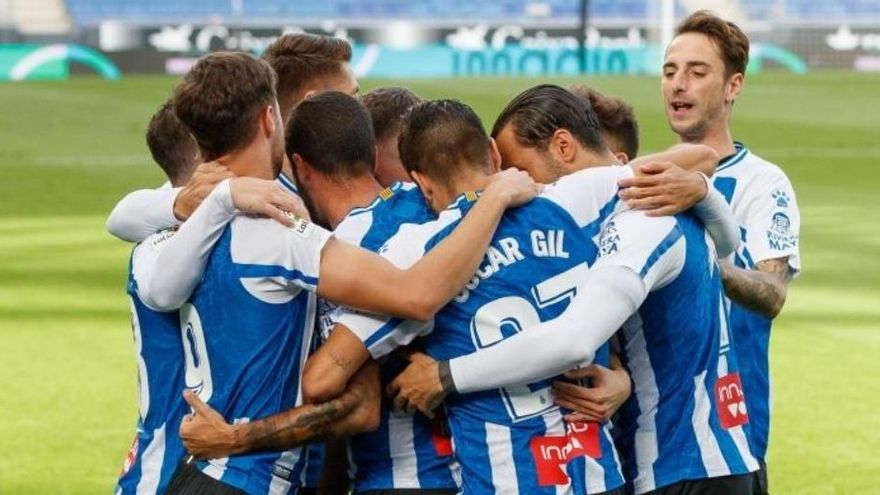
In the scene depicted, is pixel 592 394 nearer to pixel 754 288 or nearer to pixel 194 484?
pixel 754 288

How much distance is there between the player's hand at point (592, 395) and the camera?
3.65 m

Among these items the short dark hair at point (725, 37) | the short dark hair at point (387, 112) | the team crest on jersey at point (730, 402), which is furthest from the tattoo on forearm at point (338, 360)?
the short dark hair at point (725, 37)

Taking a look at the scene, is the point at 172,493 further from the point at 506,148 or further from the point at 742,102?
the point at 742,102

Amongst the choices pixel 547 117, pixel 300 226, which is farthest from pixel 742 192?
pixel 300 226

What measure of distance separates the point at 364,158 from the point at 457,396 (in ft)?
2.00

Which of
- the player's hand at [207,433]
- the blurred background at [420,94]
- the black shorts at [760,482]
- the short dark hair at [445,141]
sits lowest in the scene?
the blurred background at [420,94]

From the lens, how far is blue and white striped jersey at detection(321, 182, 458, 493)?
3768 mm

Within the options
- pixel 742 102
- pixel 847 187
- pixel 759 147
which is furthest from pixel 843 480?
pixel 742 102

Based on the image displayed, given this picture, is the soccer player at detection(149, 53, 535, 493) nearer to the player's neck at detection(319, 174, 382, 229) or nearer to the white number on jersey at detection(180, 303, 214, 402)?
the white number on jersey at detection(180, 303, 214, 402)

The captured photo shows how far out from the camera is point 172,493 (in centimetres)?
380

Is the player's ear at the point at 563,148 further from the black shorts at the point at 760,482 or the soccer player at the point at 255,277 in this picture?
the black shorts at the point at 760,482

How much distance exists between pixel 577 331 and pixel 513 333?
0.18 meters

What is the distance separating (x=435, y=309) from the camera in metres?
3.54

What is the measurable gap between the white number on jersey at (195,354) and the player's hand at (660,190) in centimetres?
101
